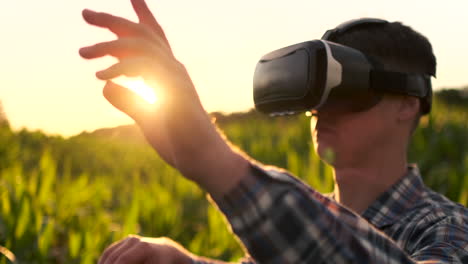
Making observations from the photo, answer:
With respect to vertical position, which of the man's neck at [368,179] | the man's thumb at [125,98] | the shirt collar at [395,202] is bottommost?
the shirt collar at [395,202]

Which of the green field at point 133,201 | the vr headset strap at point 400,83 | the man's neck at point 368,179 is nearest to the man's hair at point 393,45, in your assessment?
the vr headset strap at point 400,83

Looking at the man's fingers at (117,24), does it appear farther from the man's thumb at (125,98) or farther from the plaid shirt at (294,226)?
the plaid shirt at (294,226)

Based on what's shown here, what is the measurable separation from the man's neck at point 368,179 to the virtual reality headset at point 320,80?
17 centimetres

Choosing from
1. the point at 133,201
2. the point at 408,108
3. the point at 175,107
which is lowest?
the point at 133,201

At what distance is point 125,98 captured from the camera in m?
0.88

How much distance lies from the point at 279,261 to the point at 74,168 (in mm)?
8740

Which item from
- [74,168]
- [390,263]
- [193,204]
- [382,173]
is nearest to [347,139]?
[382,173]

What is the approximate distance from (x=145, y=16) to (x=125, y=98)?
0.55 ft

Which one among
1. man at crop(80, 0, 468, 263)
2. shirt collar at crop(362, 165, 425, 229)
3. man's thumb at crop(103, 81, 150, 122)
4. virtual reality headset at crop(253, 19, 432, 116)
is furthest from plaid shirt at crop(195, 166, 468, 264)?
shirt collar at crop(362, 165, 425, 229)

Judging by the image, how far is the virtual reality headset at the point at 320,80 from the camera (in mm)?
1368

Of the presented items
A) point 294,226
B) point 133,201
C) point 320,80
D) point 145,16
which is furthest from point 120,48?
point 133,201

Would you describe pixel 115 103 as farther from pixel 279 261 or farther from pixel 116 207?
pixel 116 207

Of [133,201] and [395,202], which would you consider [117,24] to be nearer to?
[395,202]

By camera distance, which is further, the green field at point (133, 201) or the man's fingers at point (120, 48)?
the green field at point (133, 201)
